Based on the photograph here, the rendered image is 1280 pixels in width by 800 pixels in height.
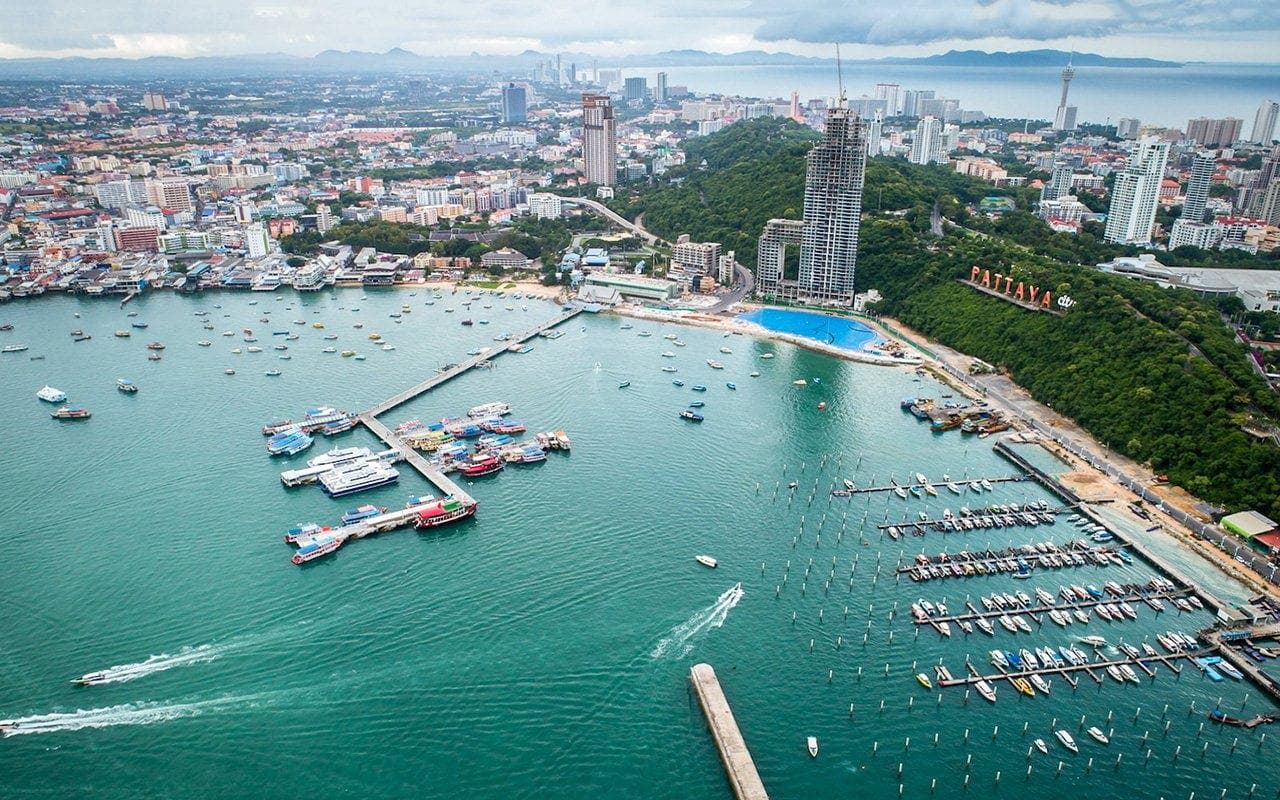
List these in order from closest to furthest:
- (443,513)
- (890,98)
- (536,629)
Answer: (536,629) → (443,513) → (890,98)

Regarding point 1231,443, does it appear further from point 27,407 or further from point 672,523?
point 27,407

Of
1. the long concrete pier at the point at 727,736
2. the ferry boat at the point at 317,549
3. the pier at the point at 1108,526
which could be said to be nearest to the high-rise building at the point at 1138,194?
the pier at the point at 1108,526

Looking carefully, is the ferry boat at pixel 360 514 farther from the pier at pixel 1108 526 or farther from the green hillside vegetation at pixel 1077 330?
the green hillside vegetation at pixel 1077 330

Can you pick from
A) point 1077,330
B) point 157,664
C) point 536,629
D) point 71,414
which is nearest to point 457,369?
point 71,414

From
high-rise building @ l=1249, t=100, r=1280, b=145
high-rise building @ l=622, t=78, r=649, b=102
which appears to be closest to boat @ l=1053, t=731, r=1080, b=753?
high-rise building @ l=1249, t=100, r=1280, b=145

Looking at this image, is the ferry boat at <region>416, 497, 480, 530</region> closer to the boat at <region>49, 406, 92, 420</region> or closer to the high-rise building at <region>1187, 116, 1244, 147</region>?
the boat at <region>49, 406, 92, 420</region>

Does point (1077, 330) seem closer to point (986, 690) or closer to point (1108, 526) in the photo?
point (1108, 526)

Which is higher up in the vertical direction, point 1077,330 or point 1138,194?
point 1138,194

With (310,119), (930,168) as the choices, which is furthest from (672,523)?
(310,119)
